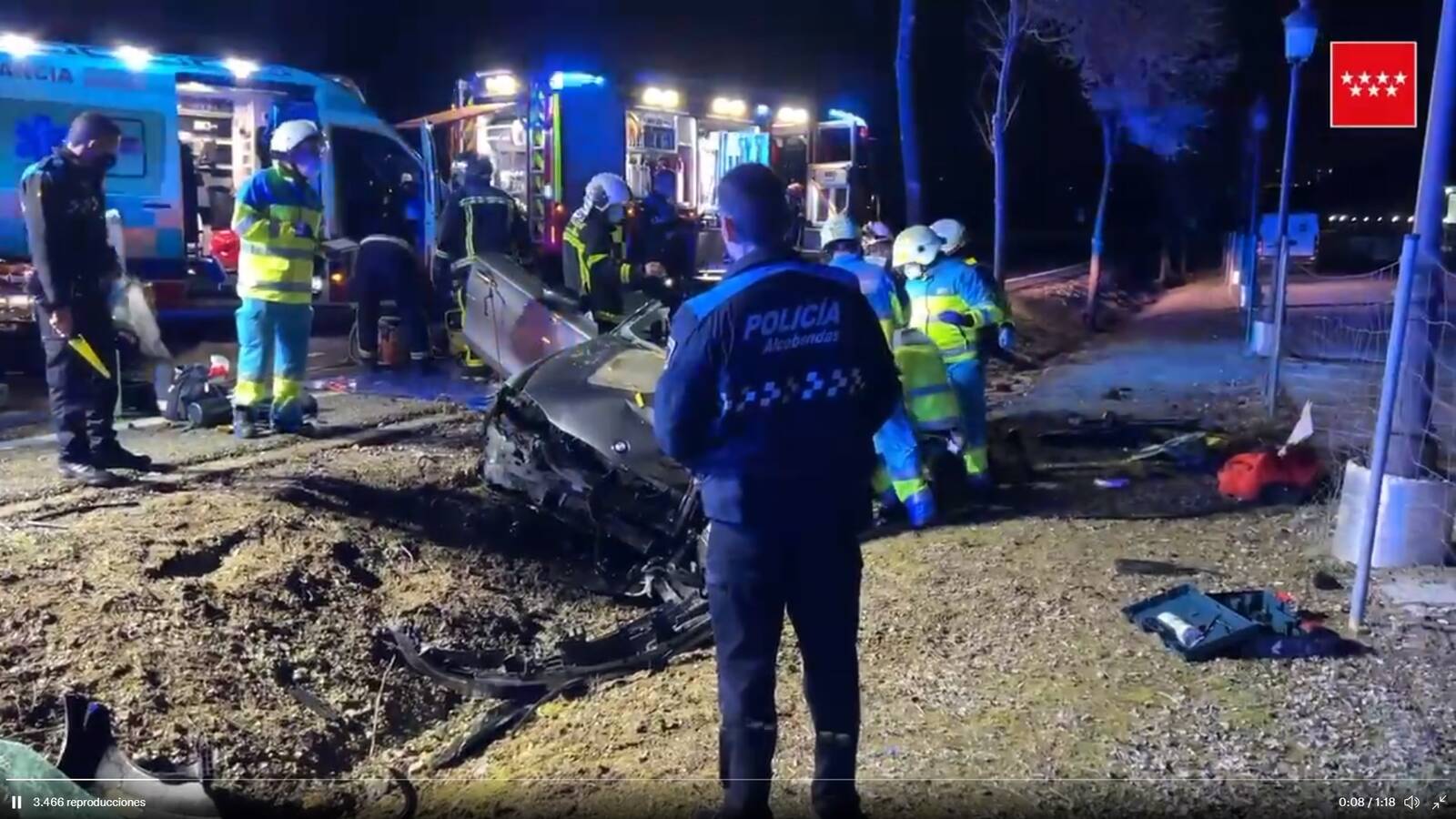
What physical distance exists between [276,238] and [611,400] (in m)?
2.58

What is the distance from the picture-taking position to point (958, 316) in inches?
296

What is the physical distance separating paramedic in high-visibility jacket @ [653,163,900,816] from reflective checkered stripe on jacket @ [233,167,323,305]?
4.94 meters

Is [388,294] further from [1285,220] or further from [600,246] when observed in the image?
[1285,220]

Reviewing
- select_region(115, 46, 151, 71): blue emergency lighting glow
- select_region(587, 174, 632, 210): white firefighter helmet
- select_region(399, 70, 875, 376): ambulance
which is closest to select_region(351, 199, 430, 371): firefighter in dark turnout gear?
select_region(399, 70, 875, 376): ambulance

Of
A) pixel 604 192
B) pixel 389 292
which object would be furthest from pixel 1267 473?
pixel 389 292

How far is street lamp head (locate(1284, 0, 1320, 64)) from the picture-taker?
10953 millimetres

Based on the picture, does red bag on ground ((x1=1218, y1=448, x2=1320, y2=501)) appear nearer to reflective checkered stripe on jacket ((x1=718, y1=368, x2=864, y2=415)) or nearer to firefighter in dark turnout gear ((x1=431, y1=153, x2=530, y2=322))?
reflective checkered stripe on jacket ((x1=718, y1=368, x2=864, y2=415))

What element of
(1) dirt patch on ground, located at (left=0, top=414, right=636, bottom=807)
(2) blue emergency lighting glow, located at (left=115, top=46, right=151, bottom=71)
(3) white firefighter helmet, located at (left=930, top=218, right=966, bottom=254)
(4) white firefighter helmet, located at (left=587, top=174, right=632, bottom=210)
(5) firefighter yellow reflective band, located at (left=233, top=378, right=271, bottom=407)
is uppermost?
(2) blue emergency lighting glow, located at (left=115, top=46, right=151, bottom=71)

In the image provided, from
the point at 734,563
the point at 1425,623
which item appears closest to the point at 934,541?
the point at 1425,623

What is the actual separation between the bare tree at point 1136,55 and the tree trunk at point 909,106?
10.8ft

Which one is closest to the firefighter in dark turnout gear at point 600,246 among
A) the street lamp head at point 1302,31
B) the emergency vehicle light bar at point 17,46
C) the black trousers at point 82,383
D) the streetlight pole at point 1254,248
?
the black trousers at point 82,383

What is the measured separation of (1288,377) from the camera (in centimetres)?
1273

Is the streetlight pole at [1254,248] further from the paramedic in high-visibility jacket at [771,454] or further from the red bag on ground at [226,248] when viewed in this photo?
the paramedic in high-visibility jacket at [771,454]

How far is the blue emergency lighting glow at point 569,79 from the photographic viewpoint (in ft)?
49.9
